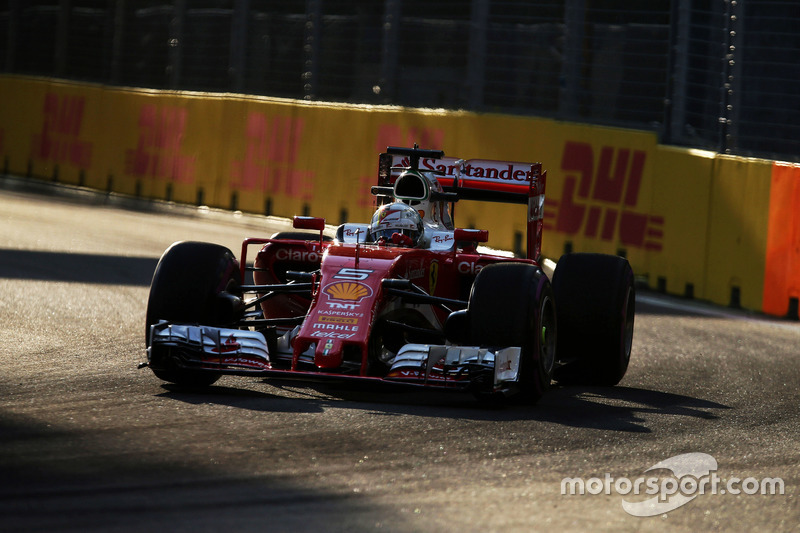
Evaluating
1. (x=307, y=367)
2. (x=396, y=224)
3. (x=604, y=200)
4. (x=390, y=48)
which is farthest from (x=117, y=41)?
(x=307, y=367)

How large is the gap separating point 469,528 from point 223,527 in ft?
3.02

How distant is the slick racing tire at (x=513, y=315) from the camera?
7641 millimetres

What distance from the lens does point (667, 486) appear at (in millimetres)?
6004

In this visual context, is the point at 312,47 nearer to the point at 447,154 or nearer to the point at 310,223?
the point at 447,154

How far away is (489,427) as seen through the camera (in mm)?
7090

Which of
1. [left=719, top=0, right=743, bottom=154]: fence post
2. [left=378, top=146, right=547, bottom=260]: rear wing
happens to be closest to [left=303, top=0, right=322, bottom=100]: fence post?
[left=719, top=0, right=743, bottom=154]: fence post

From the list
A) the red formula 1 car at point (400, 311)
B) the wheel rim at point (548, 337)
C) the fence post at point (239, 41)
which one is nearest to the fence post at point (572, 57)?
the red formula 1 car at point (400, 311)

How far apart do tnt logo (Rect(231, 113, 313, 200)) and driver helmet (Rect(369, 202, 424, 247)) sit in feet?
32.4

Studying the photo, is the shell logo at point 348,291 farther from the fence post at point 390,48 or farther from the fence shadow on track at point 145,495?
the fence post at point 390,48

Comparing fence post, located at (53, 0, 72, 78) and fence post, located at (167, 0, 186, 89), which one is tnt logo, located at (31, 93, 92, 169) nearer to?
fence post, located at (53, 0, 72, 78)

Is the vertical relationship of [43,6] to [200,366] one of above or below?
above

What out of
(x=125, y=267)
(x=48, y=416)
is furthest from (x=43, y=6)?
(x=48, y=416)

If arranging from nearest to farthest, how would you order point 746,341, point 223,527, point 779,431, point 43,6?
point 223,527 → point 779,431 → point 746,341 → point 43,6

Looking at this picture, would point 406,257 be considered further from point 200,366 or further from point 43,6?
point 43,6
